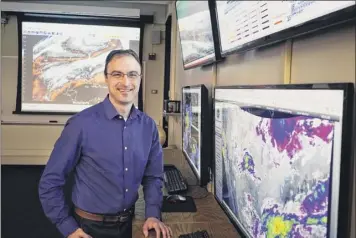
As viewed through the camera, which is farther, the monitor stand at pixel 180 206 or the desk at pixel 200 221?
the monitor stand at pixel 180 206

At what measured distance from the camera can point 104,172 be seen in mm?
1600

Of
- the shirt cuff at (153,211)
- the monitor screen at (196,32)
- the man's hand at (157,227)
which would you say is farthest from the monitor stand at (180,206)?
the monitor screen at (196,32)

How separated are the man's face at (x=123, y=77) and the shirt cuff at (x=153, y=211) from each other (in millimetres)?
503

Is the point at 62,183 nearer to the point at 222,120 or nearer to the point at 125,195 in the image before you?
the point at 125,195

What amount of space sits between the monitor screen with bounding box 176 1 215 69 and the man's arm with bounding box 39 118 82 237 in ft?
2.72

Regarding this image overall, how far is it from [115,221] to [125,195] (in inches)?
4.9

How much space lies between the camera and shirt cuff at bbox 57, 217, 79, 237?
1.54 metres

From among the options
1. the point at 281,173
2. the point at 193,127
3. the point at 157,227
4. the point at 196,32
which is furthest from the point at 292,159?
the point at 196,32

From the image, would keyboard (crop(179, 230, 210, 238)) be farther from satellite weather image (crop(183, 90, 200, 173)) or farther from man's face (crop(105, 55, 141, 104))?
man's face (crop(105, 55, 141, 104))

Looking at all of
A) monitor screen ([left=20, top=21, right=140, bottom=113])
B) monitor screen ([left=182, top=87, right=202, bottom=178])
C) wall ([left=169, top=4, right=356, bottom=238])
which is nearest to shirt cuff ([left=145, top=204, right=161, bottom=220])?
monitor screen ([left=182, top=87, right=202, bottom=178])

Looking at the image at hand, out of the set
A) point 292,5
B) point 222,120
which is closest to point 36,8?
point 222,120

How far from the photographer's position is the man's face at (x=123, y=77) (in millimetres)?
1573

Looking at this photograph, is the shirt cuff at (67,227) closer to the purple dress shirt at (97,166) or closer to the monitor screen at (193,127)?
the purple dress shirt at (97,166)

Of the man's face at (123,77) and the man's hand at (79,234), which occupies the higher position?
the man's face at (123,77)
